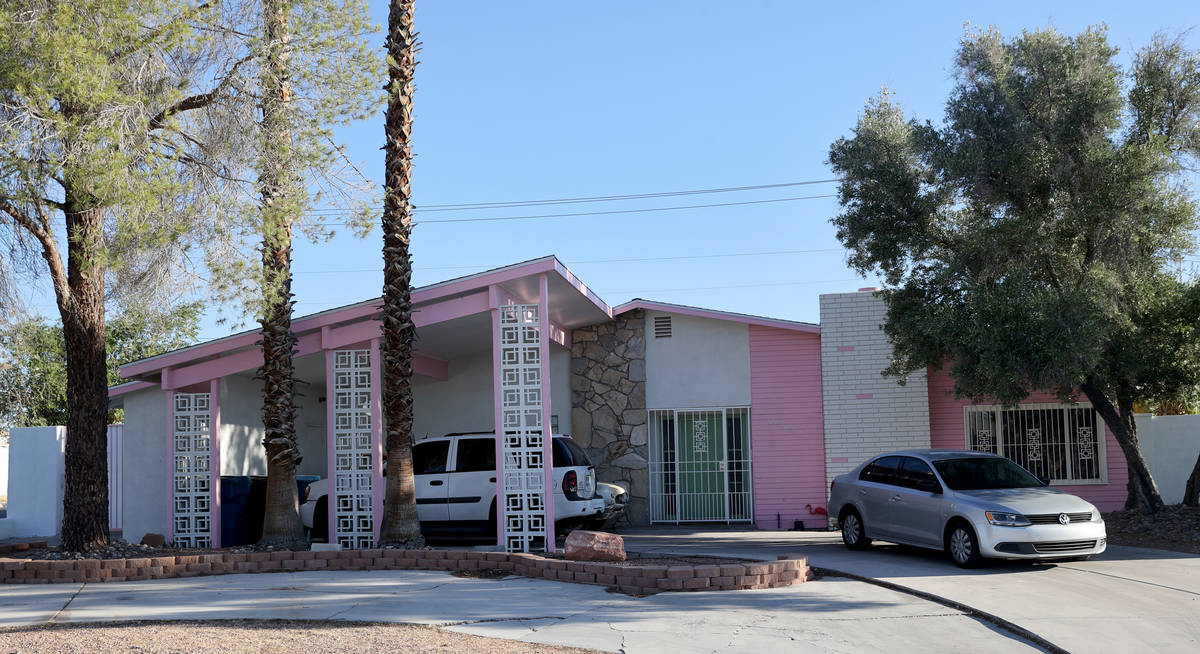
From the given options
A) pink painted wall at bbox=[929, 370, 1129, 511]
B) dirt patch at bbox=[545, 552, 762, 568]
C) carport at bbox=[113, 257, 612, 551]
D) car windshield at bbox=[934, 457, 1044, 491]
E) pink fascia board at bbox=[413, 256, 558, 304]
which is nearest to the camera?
dirt patch at bbox=[545, 552, 762, 568]

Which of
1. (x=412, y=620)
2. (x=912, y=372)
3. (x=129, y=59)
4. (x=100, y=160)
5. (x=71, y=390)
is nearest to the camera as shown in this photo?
(x=412, y=620)

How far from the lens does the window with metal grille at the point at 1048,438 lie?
706 inches

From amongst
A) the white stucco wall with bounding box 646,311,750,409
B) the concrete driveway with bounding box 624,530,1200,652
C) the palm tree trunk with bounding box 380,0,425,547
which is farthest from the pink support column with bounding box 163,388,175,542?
the white stucco wall with bounding box 646,311,750,409

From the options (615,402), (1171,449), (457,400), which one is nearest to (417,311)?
(457,400)

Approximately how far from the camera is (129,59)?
1131 cm

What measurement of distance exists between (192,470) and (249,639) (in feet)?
25.7

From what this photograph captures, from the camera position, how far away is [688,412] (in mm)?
19016

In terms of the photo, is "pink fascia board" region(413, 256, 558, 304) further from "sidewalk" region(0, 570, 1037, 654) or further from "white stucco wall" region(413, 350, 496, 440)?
"white stucco wall" region(413, 350, 496, 440)

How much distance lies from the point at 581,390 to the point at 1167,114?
10.5m

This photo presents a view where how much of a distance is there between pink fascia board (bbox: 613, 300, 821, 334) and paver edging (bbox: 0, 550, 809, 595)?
732 cm

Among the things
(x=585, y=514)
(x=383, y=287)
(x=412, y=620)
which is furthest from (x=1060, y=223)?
(x=412, y=620)

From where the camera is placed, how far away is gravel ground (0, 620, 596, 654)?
729cm

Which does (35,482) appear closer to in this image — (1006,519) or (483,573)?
(483,573)

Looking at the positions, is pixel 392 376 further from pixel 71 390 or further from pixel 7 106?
pixel 7 106
